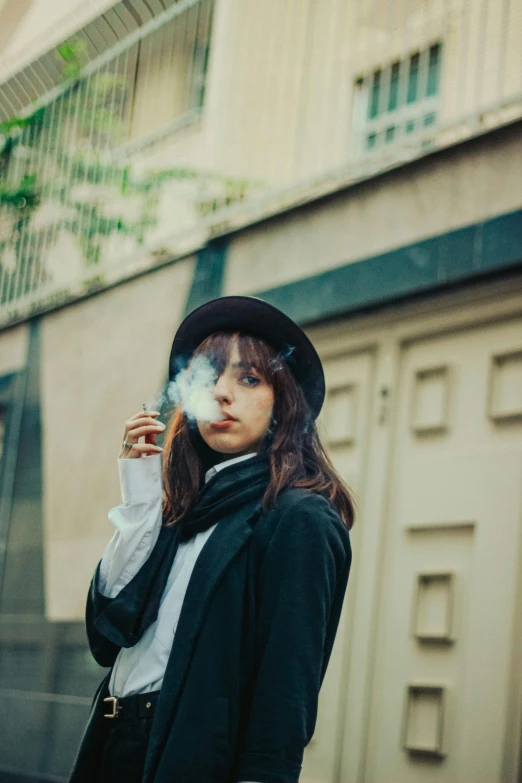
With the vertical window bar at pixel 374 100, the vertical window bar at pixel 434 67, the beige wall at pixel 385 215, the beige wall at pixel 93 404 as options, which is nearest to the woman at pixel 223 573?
the beige wall at pixel 385 215

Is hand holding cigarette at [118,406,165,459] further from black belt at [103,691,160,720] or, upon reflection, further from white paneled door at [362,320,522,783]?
white paneled door at [362,320,522,783]

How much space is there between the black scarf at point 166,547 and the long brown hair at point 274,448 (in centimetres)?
4

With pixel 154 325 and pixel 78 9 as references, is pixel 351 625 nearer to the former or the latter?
pixel 154 325

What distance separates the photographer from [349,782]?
5039 millimetres

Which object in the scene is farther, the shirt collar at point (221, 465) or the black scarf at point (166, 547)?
the shirt collar at point (221, 465)

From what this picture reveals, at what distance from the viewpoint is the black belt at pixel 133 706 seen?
8.28 ft

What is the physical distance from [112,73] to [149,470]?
21.9 ft

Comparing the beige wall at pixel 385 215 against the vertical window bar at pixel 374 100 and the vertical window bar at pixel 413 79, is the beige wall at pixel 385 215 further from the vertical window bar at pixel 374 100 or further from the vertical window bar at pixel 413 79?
the vertical window bar at pixel 413 79

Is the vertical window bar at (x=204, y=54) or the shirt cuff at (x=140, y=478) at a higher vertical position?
the vertical window bar at (x=204, y=54)

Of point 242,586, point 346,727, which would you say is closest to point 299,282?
point 346,727

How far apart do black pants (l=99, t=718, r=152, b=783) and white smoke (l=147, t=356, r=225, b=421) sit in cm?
75

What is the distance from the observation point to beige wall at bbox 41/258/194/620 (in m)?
7.15

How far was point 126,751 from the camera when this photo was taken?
2.52 meters

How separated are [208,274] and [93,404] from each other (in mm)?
1361
